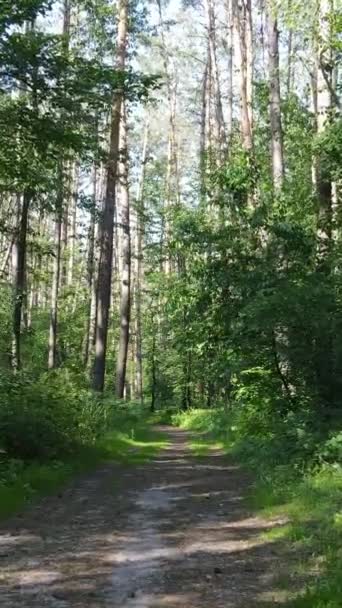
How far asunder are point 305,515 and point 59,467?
17.5ft

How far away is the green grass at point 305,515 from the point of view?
5250 millimetres

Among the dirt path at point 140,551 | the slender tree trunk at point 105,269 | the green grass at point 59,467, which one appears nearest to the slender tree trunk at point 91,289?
the slender tree trunk at point 105,269

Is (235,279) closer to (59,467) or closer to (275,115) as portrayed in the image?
(59,467)

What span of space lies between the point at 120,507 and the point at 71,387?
648cm

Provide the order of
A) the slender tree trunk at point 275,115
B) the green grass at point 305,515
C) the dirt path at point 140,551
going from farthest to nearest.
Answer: the slender tree trunk at point 275,115
the dirt path at point 140,551
the green grass at point 305,515

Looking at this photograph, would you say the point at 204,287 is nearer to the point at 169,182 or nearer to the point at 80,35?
the point at 80,35

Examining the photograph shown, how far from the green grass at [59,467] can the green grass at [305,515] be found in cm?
314

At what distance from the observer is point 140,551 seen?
270 inches

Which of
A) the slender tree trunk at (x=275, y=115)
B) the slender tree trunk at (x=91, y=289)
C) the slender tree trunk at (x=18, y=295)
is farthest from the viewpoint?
the slender tree trunk at (x=91, y=289)

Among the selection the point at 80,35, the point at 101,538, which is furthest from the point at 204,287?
the point at 80,35

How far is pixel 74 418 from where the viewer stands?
14.2 meters

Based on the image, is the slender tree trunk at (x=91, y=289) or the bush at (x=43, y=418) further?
the slender tree trunk at (x=91, y=289)

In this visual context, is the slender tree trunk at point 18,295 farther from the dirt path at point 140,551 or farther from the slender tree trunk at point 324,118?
the slender tree trunk at point 324,118

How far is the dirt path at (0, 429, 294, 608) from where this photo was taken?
5418 mm
